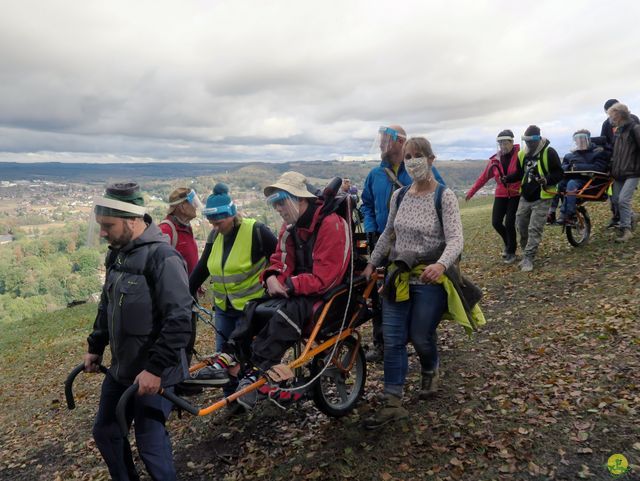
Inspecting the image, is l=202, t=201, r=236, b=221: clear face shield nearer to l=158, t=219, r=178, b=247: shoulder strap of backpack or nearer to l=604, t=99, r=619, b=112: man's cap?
l=158, t=219, r=178, b=247: shoulder strap of backpack

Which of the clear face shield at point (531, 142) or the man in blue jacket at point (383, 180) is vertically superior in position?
the clear face shield at point (531, 142)

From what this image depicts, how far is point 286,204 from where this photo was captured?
4.51 metres

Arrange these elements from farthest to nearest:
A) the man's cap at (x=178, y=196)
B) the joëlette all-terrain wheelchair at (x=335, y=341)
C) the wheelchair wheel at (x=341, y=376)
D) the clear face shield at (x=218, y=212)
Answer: the man's cap at (x=178, y=196)
the clear face shield at (x=218, y=212)
the wheelchair wheel at (x=341, y=376)
the joëlette all-terrain wheelchair at (x=335, y=341)

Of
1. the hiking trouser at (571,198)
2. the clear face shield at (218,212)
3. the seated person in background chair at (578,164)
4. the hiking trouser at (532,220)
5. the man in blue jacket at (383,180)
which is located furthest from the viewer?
the hiking trouser at (571,198)

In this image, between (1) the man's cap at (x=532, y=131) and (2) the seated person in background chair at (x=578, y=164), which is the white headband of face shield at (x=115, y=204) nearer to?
(1) the man's cap at (x=532, y=131)

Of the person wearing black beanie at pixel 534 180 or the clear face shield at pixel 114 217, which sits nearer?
the clear face shield at pixel 114 217

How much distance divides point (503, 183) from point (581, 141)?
2.48m

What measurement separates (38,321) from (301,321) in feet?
90.6

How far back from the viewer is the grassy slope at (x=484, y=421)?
4.16m

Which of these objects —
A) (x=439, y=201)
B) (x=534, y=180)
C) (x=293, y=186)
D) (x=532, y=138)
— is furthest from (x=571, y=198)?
(x=293, y=186)

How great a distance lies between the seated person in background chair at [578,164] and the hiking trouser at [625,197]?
693mm

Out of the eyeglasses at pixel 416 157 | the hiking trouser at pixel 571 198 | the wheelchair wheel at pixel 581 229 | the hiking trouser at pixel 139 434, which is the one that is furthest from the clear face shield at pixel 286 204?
the wheelchair wheel at pixel 581 229

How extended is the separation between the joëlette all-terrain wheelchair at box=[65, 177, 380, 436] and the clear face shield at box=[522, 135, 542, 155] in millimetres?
6184

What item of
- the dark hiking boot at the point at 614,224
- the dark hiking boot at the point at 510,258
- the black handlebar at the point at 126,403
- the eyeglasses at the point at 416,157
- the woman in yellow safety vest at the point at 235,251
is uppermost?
the eyeglasses at the point at 416,157
